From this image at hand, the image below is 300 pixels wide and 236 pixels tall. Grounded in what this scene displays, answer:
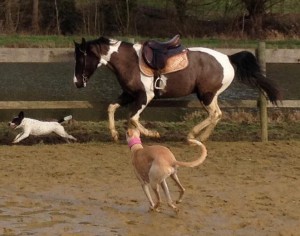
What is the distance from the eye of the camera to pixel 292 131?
11672mm

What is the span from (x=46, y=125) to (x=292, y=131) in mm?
3587

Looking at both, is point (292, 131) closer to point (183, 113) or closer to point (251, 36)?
point (183, 113)

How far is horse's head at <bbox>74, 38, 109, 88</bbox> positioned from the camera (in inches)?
402

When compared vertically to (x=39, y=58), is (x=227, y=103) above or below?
below

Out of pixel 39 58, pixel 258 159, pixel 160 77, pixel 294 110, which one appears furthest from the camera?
pixel 294 110

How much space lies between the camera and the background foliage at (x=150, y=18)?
108 ft

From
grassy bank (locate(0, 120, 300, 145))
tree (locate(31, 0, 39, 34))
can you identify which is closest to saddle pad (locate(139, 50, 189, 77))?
grassy bank (locate(0, 120, 300, 145))

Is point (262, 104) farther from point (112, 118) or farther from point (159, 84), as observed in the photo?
point (112, 118)

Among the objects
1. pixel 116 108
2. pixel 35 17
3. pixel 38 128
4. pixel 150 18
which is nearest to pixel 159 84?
pixel 116 108

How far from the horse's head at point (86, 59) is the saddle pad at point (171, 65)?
56 centimetres

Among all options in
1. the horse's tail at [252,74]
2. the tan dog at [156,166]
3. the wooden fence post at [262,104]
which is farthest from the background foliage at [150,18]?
the tan dog at [156,166]

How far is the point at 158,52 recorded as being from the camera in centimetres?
1012

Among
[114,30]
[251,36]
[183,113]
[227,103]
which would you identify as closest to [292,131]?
[227,103]

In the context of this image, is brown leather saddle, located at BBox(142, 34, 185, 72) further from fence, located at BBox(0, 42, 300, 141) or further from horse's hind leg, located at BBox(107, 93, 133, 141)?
fence, located at BBox(0, 42, 300, 141)
